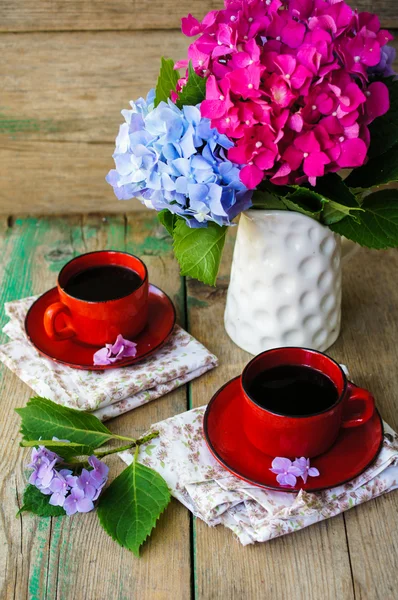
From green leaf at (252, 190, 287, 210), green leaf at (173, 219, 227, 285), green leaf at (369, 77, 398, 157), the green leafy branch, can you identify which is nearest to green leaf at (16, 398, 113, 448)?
the green leafy branch

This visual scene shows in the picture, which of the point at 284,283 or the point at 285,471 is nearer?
the point at 285,471

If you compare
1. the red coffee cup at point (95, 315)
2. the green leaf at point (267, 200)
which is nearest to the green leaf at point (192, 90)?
the green leaf at point (267, 200)

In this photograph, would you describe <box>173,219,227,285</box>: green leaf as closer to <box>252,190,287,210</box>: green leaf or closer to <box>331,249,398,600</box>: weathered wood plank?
<box>252,190,287,210</box>: green leaf

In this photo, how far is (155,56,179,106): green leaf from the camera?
0.89 meters

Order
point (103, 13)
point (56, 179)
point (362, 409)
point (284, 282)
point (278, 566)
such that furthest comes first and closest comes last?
1. point (56, 179)
2. point (103, 13)
3. point (284, 282)
4. point (362, 409)
5. point (278, 566)

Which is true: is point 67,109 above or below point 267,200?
below

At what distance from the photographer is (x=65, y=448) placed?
2.64 feet

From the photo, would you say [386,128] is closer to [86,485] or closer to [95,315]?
[95,315]

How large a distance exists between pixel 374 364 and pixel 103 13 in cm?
80

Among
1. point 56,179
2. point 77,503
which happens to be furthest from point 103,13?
point 77,503

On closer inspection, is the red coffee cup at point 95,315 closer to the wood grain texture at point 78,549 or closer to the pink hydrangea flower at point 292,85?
the wood grain texture at point 78,549

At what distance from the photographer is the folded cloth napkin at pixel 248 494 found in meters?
0.75

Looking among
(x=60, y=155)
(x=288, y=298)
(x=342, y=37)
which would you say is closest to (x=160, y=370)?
(x=288, y=298)

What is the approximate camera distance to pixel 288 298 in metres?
0.96
